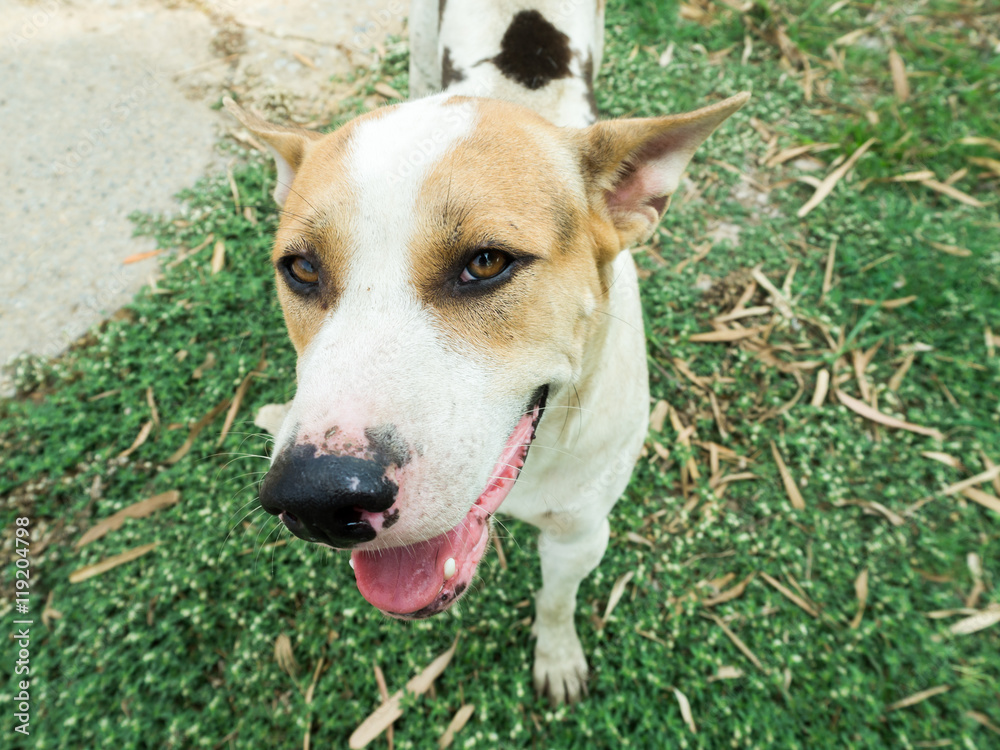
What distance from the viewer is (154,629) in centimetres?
337

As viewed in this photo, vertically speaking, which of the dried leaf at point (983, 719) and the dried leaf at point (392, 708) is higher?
the dried leaf at point (983, 719)

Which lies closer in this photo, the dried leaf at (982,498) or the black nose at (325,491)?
the black nose at (325,491)

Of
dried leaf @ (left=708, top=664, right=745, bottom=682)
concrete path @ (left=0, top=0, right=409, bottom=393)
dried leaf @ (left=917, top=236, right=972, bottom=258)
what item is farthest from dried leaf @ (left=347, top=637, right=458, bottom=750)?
dried leaf @ (left=917, top=236, right=972, bottom=258)

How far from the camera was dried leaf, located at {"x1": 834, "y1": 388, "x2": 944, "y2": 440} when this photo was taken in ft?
12.7

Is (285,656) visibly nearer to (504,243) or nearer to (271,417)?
(271,417)

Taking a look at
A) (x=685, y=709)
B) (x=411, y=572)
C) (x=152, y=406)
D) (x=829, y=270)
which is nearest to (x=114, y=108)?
(x=152, y=406)

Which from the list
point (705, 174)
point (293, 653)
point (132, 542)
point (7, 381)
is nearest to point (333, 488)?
point (293, 653)

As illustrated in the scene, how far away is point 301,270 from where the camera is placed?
77.9 inches

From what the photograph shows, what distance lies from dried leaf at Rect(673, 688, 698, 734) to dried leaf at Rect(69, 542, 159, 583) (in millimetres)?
3280

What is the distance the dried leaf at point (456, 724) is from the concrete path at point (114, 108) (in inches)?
154

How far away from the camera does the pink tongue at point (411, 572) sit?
6.14ft

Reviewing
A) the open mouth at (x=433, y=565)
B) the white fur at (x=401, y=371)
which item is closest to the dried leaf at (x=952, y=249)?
the open mouth at (x=433, y=565)

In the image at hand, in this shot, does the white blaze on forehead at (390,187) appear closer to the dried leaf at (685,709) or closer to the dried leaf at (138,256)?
the dried leaf at (685,709)

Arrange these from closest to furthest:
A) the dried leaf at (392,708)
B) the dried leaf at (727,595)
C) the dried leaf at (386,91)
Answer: the dried leaf at (392,708) → the dried leaf at (727,595) → the dried leaf at (386,91)
